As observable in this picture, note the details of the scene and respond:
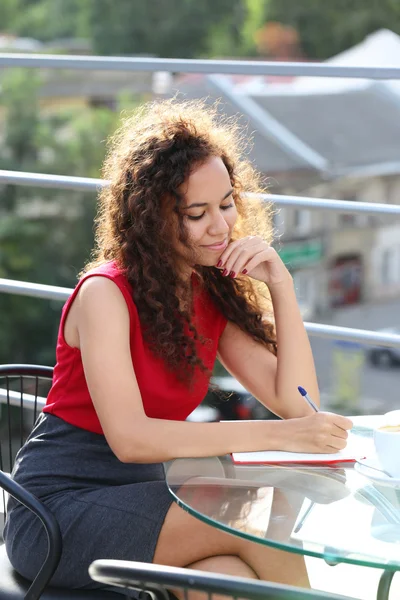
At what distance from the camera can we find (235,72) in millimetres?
1921

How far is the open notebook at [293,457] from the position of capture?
1300mm

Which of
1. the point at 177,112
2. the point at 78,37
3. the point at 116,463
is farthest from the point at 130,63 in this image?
the point at 78,37

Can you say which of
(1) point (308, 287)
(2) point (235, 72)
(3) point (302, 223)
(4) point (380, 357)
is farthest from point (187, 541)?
(1) point (308, 287)

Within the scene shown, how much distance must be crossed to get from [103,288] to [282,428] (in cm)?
32

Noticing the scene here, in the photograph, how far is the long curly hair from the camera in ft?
4.79

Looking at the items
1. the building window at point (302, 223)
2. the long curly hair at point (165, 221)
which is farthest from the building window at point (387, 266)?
the long curly hair at point (165, 221)

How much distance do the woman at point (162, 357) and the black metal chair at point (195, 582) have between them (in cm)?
A: 29

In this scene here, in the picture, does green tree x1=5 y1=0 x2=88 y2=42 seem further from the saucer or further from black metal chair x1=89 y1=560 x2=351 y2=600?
black metal chair x1=89 y1=560 x2=351 y2=600

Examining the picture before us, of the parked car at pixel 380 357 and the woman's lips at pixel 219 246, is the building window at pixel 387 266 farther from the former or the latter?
the woman's lips at pixel 219 246

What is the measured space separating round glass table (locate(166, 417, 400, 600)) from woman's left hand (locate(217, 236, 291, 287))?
33 cm

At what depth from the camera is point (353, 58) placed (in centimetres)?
3338

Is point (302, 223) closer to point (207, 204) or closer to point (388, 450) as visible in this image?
point (207, 204)

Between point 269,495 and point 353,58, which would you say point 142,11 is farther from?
point 269,495

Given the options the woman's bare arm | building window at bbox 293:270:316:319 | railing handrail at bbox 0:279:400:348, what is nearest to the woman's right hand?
the woman's bare arm
